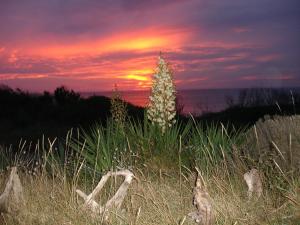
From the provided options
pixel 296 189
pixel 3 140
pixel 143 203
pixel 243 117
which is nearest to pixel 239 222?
pixel 296 189

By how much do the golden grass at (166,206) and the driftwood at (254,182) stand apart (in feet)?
0.33

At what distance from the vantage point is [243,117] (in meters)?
22.9

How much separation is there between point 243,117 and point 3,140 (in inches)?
360

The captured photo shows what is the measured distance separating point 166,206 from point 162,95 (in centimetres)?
225

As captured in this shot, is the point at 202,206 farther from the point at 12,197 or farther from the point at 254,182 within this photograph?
the point at 12,197

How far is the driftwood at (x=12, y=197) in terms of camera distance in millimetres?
7117

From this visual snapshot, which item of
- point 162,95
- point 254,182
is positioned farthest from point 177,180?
point 254,182

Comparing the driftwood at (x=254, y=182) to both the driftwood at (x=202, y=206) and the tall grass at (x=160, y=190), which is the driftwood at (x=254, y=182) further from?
the driftwood at (x=202, y=206)

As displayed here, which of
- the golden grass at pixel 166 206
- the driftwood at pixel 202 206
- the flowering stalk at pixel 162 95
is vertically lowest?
the golden grass at pixel 166 206

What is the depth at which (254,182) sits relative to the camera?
687cm

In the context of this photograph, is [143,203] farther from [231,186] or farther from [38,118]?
[38,118]

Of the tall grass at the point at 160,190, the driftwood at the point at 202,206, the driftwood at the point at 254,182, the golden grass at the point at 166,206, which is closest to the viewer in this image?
the driftwood at the point at 202,206

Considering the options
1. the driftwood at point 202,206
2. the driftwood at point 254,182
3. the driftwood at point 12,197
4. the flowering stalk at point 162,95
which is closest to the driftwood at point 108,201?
the driftwood at point 202,206

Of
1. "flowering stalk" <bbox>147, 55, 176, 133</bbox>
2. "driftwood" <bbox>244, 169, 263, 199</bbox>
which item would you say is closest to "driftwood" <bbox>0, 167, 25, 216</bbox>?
"flowering stalk" <bbox>147, 55, 176, 133</bbox>
